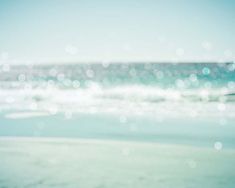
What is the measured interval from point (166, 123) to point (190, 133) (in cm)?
136

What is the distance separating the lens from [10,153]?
23.4ft

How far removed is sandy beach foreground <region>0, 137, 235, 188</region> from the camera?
17.5ft

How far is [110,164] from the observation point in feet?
20.8

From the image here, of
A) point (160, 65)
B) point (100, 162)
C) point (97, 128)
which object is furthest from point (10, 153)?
point (160, 65)

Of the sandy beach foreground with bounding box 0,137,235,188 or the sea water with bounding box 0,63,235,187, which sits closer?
the sandy beach foreground with bounding box 0,137,235,188

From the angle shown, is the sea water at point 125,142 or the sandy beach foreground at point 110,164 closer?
the sandy beach foreground at point 110,164

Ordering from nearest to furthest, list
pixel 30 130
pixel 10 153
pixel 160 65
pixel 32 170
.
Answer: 1. pixel 32 170
2. pixel 10 153
3. pixel 30 130
4. pixel 160 65

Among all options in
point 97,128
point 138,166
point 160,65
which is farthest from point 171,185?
point 160,65

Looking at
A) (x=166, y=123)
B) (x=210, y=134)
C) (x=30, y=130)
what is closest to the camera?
(x=210, y=134)

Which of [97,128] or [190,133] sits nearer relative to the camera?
[190,133]

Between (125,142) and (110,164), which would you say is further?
(125,142)

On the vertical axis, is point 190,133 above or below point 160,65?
below

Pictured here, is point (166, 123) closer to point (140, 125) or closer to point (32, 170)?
point (140, 125)

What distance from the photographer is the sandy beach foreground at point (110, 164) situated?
17.5 ft
